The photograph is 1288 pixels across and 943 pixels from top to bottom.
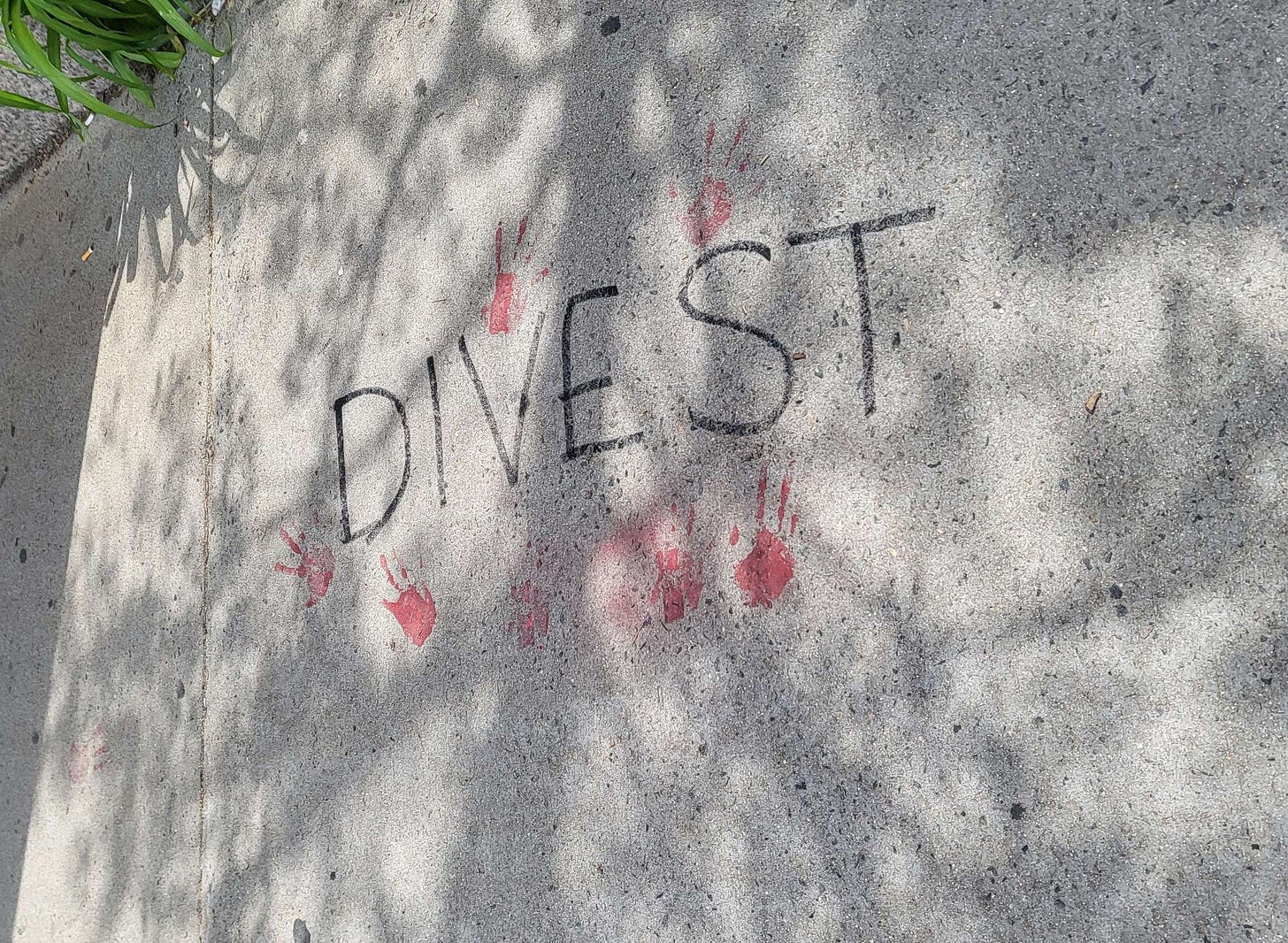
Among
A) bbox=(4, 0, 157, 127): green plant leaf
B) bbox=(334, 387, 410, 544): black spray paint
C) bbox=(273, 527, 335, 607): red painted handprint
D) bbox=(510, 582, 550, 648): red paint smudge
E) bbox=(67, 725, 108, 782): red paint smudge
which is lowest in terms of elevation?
bbox=(67, 725, 108, 782): red paint smudge

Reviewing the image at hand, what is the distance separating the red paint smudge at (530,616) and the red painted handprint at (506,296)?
626 millimetres

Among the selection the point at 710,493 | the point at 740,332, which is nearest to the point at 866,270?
the point at 740,332

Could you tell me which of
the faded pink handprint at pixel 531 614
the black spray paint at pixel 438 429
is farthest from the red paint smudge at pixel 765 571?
the black spray paint at pixel 438 429

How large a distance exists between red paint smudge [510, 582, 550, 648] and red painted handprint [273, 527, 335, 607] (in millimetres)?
683

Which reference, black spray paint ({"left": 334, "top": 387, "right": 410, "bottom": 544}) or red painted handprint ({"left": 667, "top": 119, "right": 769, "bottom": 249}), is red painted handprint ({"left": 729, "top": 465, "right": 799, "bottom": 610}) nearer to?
red painted handprint ({"left": 667, "top": 119, "right": 769, "bottom": 249})

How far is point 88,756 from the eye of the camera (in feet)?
10.8

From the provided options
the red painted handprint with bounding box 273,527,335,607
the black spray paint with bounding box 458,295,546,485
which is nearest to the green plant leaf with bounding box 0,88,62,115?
the red painted handprint with bounding box 273,527,335,607

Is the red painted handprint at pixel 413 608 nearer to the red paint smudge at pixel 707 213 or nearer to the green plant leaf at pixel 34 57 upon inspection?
the red paint smudge at pixel 707 213

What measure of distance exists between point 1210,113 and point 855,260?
0.66 m

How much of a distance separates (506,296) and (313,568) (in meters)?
0.98

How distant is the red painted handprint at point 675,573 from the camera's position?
2.05 metres

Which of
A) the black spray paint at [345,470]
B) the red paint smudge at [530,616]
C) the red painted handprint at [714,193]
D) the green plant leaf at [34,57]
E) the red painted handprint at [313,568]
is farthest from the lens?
the green plant leaf at [34,57]

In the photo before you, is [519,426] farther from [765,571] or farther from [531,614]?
[765,571]

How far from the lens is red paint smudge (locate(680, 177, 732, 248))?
6.98 feet
